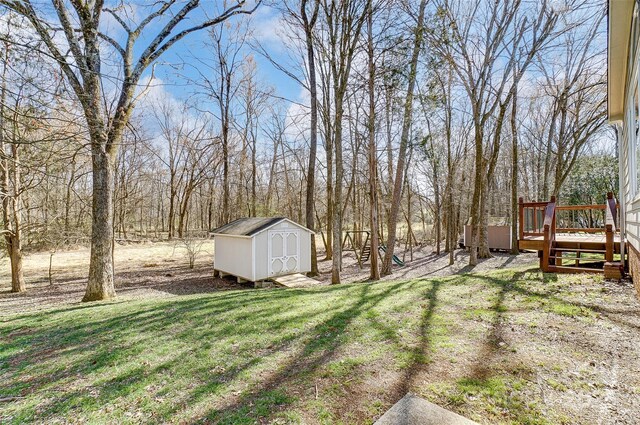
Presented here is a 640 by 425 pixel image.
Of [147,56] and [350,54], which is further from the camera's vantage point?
[350,54]

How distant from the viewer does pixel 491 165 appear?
14672 mm

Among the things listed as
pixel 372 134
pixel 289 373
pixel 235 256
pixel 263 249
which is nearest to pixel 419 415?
pixel 289 373

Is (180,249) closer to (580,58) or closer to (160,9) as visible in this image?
(160,9)

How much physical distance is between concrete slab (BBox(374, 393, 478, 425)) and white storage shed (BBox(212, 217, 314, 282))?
8848 mm

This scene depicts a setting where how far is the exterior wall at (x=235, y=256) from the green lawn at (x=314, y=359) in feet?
18.9

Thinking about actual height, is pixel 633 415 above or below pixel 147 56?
below

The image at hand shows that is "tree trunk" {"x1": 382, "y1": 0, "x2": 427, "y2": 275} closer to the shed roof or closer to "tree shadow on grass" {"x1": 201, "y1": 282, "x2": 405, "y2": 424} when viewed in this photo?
the shed roof

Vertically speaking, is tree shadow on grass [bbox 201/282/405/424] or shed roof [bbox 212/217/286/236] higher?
shed roof [bbox 212/217/286/236]

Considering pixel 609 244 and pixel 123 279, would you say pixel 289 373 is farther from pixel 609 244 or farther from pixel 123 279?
pixel 123 279

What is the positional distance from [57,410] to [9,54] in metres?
4.26

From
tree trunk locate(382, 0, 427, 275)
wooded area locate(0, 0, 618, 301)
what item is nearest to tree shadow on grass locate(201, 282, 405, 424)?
wooded area locate(0, 0, 618, 301)

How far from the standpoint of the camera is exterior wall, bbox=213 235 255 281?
1078 cm

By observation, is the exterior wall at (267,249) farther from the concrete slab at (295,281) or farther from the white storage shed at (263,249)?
the concrete slab at (295,281)

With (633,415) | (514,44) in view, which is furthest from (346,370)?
(514,44)
